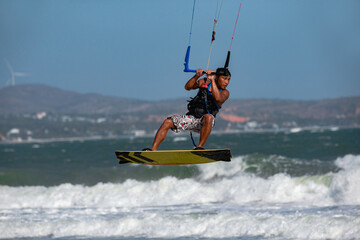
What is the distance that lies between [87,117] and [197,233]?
349 ft

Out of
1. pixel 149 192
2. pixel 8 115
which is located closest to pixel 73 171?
pixel 149 192

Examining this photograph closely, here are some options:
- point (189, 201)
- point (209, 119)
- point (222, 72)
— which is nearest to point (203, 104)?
point (209, 119)

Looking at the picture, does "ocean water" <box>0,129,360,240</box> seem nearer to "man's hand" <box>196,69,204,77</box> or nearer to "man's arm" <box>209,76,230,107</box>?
"man's arm" <box>209,76,230,107</box>

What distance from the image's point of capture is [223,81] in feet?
34.4

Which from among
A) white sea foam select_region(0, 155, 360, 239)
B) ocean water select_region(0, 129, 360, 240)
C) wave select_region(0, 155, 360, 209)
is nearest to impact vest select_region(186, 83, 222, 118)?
ocean water select_region(0, 129, 360, 240)

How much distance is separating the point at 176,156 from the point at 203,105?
1.08 m

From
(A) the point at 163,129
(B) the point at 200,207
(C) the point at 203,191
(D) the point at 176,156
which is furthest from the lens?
(C) the point at 203,191

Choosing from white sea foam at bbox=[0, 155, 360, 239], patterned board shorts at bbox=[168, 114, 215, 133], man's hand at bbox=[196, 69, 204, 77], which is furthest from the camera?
white sea foam at bbox=[0, 155, 360, 239]

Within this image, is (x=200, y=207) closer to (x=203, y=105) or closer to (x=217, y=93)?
(x=203, y=105)

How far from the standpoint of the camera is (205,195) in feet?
70.1

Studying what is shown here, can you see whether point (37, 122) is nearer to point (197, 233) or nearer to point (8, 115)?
point (8, 115)

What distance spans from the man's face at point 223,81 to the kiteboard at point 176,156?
1.18 metres

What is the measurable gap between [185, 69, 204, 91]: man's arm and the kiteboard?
1165mm

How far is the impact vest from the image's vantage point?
10577 mm
